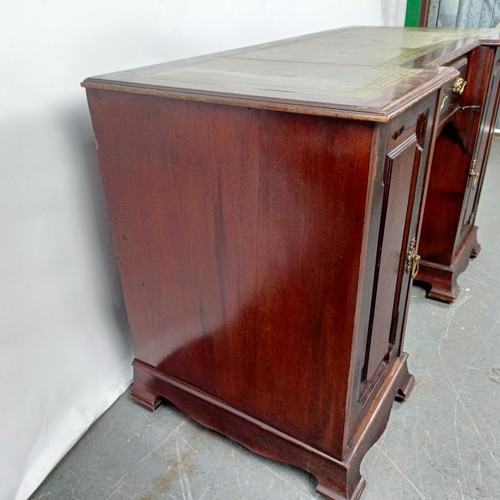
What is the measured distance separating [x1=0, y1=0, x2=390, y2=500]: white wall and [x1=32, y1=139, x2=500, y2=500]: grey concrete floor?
0.09m

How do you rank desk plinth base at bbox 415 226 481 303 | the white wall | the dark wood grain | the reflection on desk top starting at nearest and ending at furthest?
the reflection on desk top < the white wall < the dark wood grain < desk plinth base at bbox 415 226 481 303

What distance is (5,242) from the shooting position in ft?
3.22

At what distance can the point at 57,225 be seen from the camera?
1098 mm

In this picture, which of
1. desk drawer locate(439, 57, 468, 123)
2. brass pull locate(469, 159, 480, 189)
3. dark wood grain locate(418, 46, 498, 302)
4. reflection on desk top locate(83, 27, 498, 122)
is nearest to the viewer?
reflection on desk top locate(83, 27, 498, 122)

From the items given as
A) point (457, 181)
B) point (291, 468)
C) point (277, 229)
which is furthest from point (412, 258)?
point (457, 181)

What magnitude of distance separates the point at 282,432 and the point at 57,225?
2.24 ft

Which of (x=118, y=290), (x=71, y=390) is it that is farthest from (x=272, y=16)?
(x=71, y=390)

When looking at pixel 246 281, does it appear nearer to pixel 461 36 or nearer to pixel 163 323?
pixel 163 323

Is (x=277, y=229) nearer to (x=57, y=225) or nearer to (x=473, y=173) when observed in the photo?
(x=57, y=225)

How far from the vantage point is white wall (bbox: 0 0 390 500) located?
0.97 meters

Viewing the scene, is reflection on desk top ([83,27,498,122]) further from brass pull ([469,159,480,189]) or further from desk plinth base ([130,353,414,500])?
desk plinth base ([130,353,414,500])

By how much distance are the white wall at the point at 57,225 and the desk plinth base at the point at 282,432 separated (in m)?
0.16

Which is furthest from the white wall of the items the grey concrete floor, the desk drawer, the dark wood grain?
the dark wood grain

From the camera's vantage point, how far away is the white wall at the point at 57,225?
3.17ft
